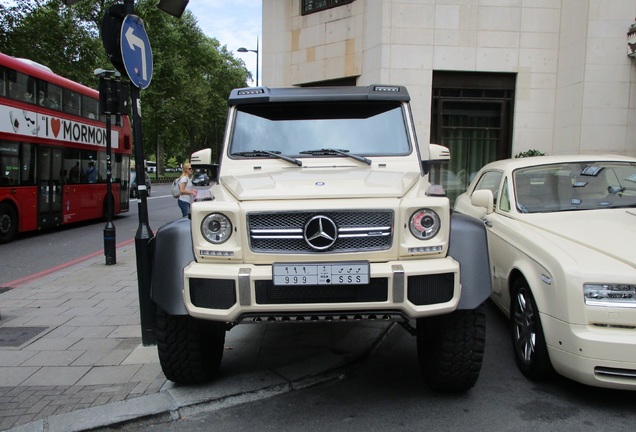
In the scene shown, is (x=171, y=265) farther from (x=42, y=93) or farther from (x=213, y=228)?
(x=42, y=93)

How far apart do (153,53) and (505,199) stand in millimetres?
36058

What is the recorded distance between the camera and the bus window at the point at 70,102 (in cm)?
1350

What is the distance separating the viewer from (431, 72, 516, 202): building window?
45.2ft

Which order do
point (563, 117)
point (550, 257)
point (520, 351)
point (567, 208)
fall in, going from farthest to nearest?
point (563, 117) → point (567, 208) → point (520, 351) → point (550, 257)

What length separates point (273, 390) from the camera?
379cm

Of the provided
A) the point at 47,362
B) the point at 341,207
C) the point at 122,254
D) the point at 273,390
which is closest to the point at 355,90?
the point at 341,207

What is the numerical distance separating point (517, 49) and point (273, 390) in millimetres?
12474

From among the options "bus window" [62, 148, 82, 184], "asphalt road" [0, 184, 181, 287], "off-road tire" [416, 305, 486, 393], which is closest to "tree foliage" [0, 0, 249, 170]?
"bus window" [62, 148, 82, 184]

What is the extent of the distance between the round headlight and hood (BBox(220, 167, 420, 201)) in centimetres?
18

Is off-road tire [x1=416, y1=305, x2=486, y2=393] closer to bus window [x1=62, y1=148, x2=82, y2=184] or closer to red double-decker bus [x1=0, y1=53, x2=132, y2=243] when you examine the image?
red double-decker bus [x1=0, y1=53, x2=132, y2=243]

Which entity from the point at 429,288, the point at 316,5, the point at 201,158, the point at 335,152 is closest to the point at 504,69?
the point at 316,5

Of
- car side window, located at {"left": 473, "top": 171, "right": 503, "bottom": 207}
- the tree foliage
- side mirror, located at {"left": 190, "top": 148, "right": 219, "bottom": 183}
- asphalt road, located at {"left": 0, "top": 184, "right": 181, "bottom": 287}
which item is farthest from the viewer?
the tree foliage

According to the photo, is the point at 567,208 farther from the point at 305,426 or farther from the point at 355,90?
the point at 305,426

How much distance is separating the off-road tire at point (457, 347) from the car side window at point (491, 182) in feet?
7.82
